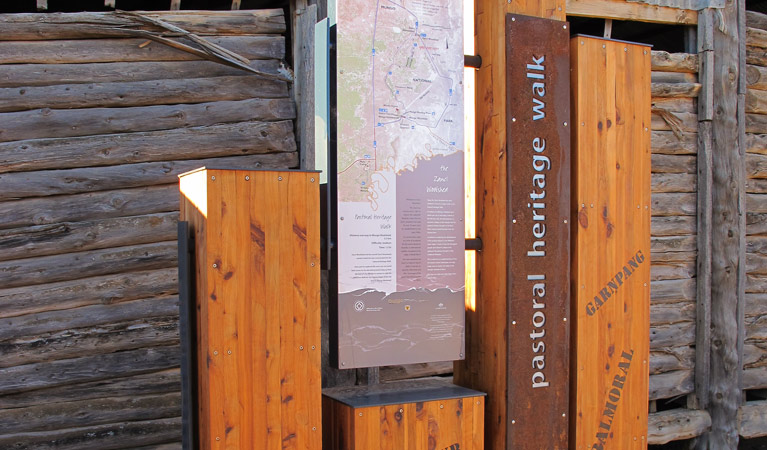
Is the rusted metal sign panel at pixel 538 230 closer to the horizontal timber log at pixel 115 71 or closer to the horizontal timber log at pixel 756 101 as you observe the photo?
the horizontal timber log at pixel 115 71

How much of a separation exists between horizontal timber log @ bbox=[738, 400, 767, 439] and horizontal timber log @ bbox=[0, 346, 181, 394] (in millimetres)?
5266

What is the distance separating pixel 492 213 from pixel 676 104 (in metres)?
4.22

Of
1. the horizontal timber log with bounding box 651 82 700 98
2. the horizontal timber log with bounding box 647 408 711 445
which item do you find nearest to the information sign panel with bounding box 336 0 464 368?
the horizontal timber log with bounding box 651 82 700 98

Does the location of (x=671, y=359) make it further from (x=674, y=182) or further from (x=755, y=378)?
(x=674, y=182)

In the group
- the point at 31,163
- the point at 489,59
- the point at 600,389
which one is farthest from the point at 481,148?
the point at 31,163

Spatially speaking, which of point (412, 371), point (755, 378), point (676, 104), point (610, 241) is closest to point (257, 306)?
point (610, 241)

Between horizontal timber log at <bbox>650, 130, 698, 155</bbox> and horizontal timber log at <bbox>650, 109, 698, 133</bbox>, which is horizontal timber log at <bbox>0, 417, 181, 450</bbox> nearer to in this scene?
horizontal timber log at <bbox>650, 130, 698, 155</bbox>

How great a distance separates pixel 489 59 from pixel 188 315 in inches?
73.2

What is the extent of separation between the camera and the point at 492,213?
3.71 meters

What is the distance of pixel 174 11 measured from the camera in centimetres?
539

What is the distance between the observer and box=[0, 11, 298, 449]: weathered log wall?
16.9 ft

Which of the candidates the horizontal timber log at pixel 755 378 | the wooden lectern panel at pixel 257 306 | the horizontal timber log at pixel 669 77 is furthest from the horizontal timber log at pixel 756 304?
the wooden lectern panel at pixel 257 306

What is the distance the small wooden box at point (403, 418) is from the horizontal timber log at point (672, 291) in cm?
399

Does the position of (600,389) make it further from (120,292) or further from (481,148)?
(120,292)
